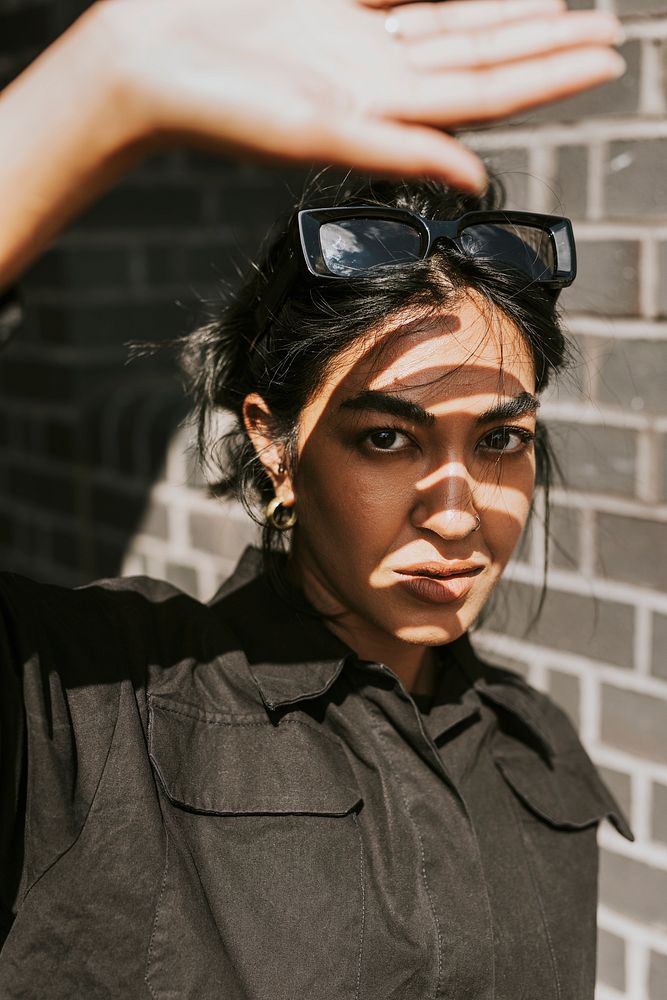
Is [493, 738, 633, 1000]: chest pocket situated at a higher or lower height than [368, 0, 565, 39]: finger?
lower

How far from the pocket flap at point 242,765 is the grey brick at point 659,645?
85 cm

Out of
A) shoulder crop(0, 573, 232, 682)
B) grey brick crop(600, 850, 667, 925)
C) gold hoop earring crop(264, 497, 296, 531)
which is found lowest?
grey brick crop(600, 850, 667, 925)

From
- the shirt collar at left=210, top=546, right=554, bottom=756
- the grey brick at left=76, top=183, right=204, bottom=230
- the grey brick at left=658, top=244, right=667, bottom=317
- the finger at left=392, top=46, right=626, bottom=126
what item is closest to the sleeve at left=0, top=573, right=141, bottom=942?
the shirt collar at left=210, top=546, right=554, bottom=756

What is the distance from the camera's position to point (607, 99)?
2.10m

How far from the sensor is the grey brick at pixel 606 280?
211 cm

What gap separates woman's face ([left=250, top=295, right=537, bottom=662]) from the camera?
4.90ft

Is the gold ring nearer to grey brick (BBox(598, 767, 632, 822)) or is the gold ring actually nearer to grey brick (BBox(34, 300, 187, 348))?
grey brick (BBox(598, 767, 632, 822))

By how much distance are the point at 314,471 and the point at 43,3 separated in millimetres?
2021

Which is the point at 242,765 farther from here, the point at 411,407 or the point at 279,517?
the point at 411,407

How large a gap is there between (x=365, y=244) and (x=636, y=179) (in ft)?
2.77

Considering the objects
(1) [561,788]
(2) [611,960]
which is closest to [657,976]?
(2) [611,960]

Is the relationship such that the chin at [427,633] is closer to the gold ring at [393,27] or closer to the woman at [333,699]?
the woman at [333,699]

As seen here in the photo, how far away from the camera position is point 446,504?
148 centimetres

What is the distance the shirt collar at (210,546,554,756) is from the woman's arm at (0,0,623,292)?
29.4 inches
